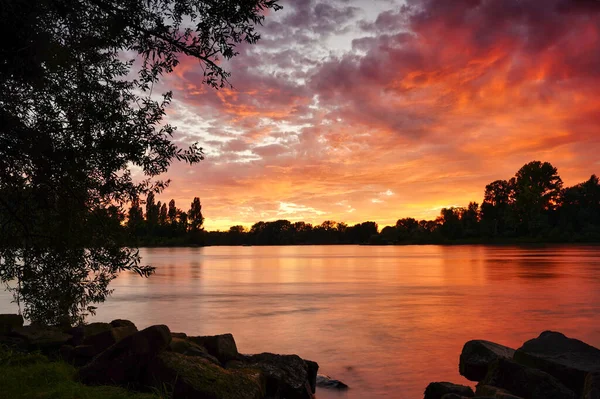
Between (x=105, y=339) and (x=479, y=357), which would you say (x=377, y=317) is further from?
(x=105, y=339)

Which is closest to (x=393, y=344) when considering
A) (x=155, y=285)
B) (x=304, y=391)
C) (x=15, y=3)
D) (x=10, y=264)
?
(x=304, y=391)

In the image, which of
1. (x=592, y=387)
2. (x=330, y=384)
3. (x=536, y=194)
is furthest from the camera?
(x=536, y=194)

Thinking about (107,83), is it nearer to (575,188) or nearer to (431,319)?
(431,319)

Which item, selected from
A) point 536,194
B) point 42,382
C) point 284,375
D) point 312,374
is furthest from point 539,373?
point 536,194

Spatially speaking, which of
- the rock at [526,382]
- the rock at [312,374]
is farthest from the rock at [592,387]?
the rock at [312,374]

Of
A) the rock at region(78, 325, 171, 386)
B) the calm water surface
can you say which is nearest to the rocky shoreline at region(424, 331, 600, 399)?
the calm water surface

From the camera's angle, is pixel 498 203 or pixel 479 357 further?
pixel 498 203

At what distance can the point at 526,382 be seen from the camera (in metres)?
11.3

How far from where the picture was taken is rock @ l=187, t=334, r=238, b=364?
46.8 feet

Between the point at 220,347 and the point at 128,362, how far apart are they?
4055 mm

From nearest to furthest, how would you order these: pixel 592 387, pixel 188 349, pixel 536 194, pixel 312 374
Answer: pixel 592 387 → pixel 188 349 → pixel 312 374 → pixel 536 194

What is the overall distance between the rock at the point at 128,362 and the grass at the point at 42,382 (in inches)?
16.7

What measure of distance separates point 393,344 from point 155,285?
3912 cm

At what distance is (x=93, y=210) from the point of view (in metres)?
14.3
